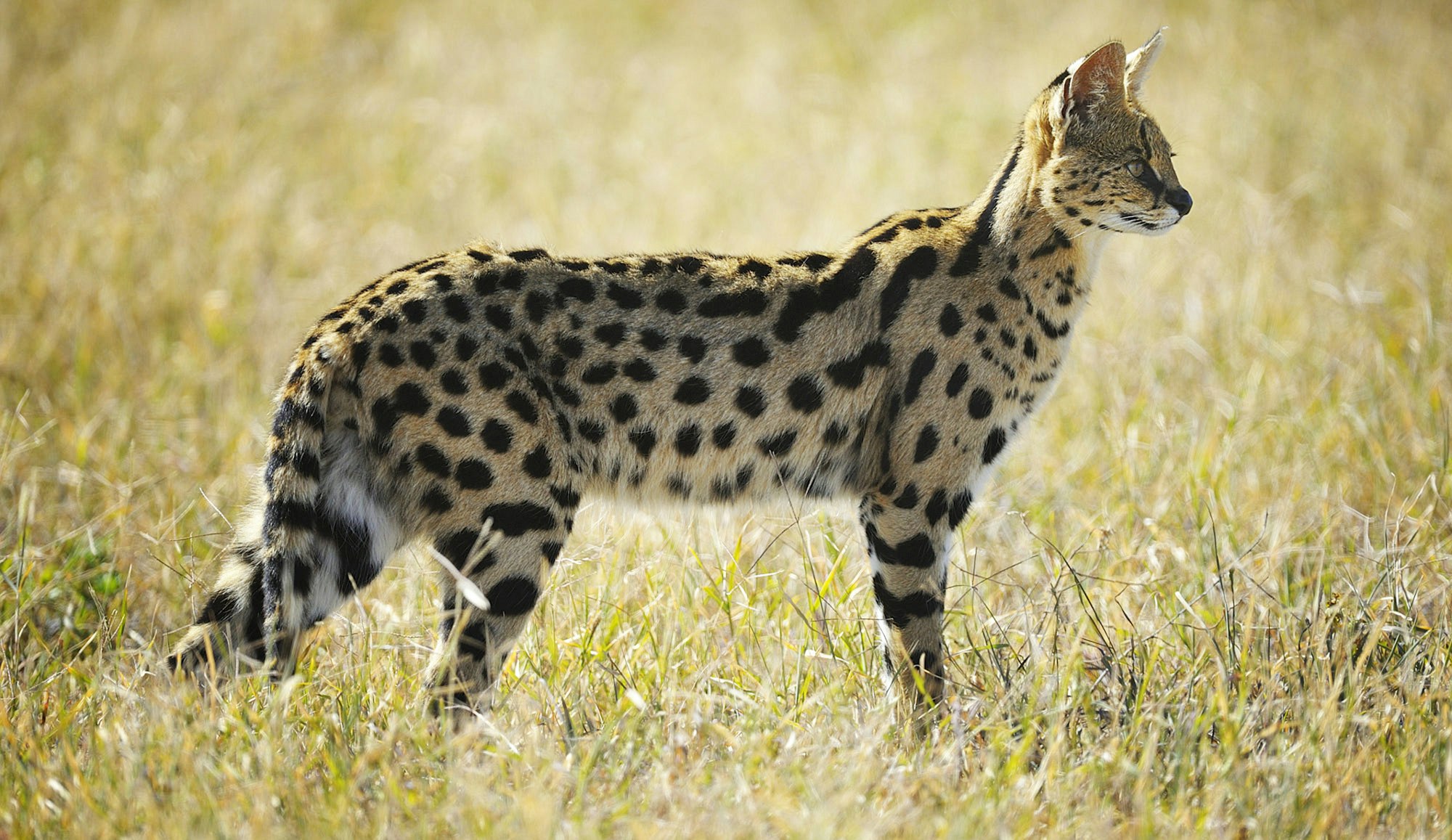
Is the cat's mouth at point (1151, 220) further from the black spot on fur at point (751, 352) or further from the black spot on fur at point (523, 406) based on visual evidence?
the black spot on fur at point (523, 406)

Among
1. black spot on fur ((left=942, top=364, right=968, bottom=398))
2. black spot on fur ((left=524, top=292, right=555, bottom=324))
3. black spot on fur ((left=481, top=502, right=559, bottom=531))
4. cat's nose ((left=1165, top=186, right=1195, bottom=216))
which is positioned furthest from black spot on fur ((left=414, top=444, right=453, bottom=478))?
cat's nose ((left=1165, top=186, right=1195, bottom=216))

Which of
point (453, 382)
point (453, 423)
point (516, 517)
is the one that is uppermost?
point (453, 382)

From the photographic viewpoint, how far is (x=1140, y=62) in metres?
4.65

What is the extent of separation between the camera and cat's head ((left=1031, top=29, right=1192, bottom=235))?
443 cm

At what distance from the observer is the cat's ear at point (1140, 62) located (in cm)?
458

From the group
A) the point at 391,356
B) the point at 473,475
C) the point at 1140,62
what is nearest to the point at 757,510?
the point at 473,475

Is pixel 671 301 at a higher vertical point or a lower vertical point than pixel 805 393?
higher

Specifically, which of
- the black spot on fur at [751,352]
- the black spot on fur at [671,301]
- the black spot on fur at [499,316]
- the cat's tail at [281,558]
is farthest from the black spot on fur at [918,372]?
the cat's tail at [281,558]

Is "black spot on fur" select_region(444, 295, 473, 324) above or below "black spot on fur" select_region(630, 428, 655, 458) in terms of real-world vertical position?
above

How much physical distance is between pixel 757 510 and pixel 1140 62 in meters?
2.04

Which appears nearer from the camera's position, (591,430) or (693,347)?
(591,430)

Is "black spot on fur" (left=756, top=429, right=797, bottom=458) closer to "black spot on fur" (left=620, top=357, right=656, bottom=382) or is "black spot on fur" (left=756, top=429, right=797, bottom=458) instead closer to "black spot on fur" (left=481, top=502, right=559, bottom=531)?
"black spot on fur" (left=620, top=357, right=656, bottom=382)

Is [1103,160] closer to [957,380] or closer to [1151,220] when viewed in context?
[1151,220]

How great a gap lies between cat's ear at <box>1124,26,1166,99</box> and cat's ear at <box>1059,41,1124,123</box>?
65 millimetres
